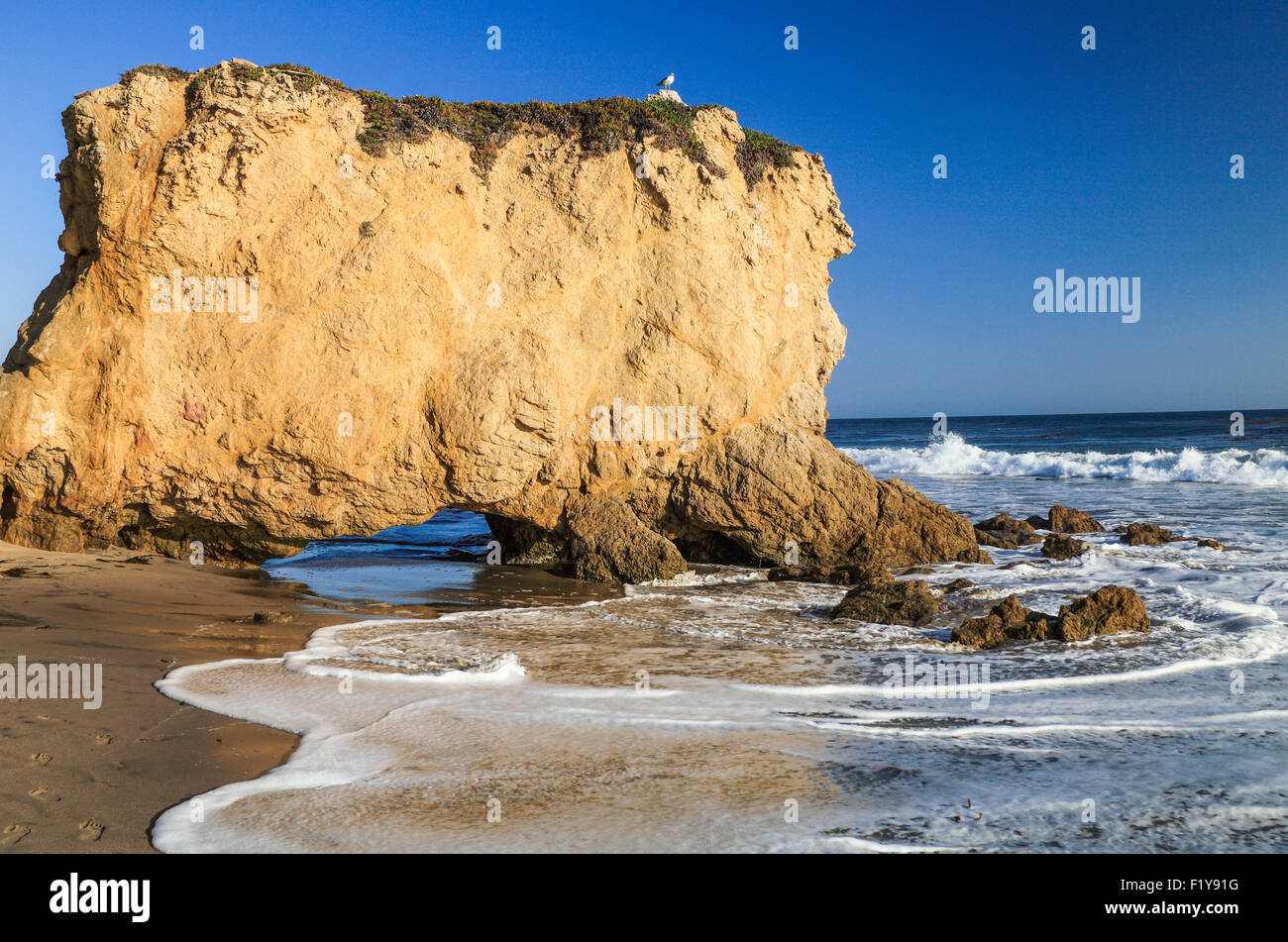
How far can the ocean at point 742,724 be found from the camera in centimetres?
464

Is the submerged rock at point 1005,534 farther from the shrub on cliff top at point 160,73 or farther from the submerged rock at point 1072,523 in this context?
the shrub on cliff top at point 160,73

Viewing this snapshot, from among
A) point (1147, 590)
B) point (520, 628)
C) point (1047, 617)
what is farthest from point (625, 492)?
point (1147, 590)

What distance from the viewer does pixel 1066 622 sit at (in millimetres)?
9172

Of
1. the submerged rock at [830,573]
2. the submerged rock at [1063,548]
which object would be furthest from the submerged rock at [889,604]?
the submerged rock at [1063,548]

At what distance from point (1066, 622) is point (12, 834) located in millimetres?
9146

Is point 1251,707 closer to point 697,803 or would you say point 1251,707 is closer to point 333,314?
point 697,803

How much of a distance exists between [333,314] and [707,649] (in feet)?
20.6

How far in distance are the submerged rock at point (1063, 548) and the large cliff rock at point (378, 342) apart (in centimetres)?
368

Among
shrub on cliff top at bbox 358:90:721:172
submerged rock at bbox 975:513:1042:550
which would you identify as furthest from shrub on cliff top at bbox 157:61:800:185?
submerged rock at bbox 975:513:1042:550

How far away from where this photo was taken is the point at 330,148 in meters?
10.9

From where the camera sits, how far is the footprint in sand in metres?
4.11

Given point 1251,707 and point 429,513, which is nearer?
point 1251,707

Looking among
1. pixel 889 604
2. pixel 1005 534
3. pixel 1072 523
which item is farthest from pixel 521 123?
pixel 1072 523

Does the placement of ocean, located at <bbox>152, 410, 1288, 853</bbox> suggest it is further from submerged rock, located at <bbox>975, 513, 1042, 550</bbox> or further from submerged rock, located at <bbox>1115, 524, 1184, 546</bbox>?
submerged rock, located at <bbox>975, 513, 1042, 550</bbox>
